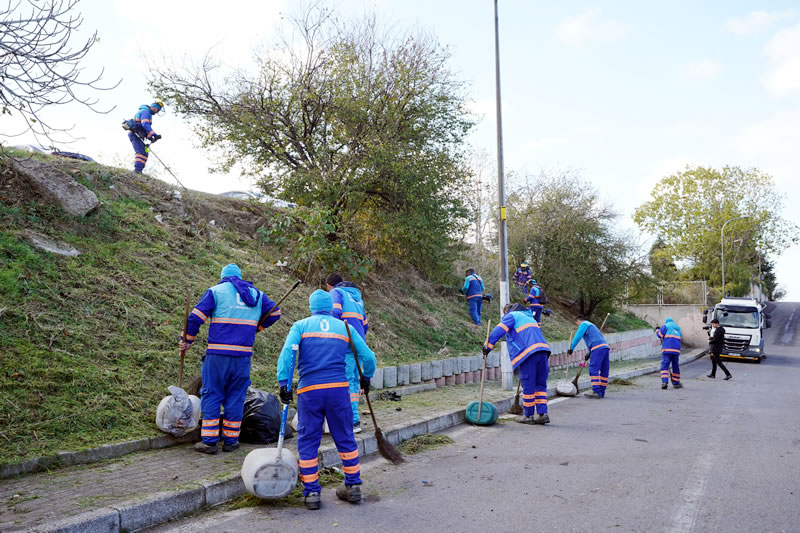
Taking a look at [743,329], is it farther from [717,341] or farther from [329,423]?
[329,423]

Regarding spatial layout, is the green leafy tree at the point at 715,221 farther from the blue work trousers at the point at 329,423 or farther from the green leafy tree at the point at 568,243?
the blue work trousers at the point at 329,423

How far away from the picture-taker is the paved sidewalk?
3.89 metres

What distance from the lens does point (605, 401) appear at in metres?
11.1

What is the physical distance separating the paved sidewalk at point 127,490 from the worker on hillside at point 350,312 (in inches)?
18.9

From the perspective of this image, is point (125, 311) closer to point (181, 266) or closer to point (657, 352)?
point (181, 266)

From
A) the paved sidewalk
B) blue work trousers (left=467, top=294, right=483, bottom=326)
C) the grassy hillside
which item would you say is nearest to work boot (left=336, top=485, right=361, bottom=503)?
the paved sidewalk

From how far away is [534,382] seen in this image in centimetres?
867

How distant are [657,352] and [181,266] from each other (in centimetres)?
2369

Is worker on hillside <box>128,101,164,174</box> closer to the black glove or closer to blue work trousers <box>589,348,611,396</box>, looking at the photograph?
the black glove

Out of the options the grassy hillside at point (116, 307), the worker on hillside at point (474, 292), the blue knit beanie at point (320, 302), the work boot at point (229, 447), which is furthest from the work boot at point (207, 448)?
the worker on hillside at point (474, 292)

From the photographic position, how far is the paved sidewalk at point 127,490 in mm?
3895

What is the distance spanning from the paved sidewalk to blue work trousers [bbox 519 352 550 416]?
293 centimetres

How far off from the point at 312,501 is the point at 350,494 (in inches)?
13.1

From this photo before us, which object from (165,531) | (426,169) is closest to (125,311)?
(165,531)
